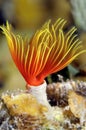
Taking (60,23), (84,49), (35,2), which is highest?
(35,2)

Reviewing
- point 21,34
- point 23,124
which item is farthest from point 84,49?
point 23,124

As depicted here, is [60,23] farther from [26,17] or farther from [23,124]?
[23,124]

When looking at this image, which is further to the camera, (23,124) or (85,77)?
(85,77)

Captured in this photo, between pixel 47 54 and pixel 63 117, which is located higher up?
pixel 47 54
